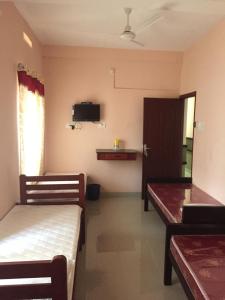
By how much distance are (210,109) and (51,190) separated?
2467 millimetres

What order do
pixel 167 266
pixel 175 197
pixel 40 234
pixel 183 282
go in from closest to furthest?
pixel 183 282 < pixel 40 234 < pixel 167 266 < pixel 175 197

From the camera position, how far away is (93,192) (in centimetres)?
469

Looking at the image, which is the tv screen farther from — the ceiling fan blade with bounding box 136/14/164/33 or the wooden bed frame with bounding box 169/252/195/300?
the wooden bed frame with bounding box 169/252/195/300

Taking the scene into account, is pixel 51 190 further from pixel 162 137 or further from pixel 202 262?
pixel 162 137

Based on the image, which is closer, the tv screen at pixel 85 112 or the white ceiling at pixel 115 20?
the white ceiling at pixel 115 20

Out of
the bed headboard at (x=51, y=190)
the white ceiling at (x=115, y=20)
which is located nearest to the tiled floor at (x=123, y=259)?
the bed headboard at (x=51, y=190)

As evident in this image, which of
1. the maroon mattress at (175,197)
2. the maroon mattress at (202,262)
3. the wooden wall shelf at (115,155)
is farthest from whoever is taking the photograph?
the wooden wall shelf at (115,155)

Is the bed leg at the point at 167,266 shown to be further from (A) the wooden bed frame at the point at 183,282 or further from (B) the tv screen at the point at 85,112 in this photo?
Result: (B) the tv screen at the point at 85,112

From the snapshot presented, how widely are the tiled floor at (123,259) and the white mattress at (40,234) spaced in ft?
1.58

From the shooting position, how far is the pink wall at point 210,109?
3.29m

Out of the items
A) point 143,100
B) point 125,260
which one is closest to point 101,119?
point 143,100

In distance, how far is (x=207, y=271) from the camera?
1.79 m

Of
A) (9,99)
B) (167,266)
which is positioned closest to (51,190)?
(9,99)

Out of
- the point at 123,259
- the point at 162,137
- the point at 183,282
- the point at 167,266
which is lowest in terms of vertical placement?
the point at 123,259
